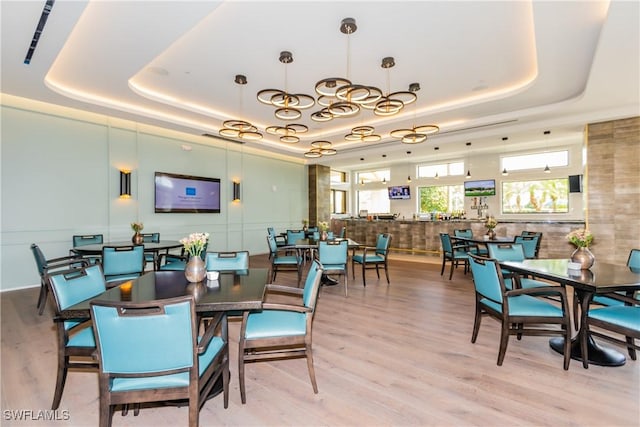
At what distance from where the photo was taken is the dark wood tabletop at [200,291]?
1860 millimetres

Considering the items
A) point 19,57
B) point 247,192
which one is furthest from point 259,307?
point 247,192

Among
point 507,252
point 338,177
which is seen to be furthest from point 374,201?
point 507,252

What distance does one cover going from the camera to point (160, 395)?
155 cm

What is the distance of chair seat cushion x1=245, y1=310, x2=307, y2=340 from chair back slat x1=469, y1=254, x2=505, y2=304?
1.74 metres

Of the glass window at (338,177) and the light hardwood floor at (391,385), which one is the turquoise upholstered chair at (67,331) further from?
the glass window at (338,177)

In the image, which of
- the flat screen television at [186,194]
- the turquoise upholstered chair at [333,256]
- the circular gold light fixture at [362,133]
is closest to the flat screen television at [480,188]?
the circular gold light fixture at [362,133]

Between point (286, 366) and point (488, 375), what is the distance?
170 cm

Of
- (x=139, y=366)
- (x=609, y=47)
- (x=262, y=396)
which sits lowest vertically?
(x=262, y=396)

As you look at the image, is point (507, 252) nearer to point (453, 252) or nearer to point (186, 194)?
point (453, 252)

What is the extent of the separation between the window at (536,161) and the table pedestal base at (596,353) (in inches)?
316

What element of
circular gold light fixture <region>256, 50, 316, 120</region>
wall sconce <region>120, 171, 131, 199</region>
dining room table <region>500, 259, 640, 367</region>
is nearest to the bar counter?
dining room table <region>500, 259, 640, 367</region>

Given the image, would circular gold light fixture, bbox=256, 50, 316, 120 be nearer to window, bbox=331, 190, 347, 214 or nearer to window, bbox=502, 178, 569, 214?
window, bbox=502, 178, 569, 214

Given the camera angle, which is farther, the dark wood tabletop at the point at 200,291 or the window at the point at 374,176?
the window at the point at 374,176

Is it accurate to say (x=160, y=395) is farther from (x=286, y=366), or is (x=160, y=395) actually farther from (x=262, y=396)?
(x=286, y=366)
